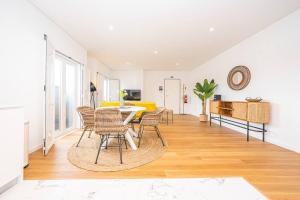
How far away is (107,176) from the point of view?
210cm

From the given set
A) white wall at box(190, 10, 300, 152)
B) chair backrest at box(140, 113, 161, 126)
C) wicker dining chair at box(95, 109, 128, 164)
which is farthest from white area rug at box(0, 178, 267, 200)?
white wall at box(190, 10, 300, 152)

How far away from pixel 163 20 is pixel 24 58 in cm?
276

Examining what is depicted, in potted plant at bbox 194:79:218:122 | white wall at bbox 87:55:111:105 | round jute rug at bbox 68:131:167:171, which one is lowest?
round jute rug at bbox 68:131:167:171

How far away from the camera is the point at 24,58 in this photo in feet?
9.04

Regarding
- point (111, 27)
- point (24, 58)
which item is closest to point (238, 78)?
point (111, 27)

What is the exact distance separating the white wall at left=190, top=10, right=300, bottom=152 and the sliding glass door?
5.16 m

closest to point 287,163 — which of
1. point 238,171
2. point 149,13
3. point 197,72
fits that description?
point 238,171

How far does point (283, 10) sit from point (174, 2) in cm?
220

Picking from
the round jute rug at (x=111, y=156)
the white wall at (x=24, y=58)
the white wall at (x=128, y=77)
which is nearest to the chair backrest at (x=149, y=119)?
the round jute rug at (x=111, y=156)

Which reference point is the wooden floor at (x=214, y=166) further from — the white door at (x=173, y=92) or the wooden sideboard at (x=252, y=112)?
the white door at (x=173, y=92)

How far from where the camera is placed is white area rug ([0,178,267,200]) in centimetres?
168

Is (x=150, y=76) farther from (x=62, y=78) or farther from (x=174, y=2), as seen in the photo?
(x=174, y=2)

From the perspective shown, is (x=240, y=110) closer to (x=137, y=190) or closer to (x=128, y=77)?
(x=137, y=190)

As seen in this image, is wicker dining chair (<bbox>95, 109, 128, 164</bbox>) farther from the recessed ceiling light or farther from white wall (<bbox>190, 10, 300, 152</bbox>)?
white wall (<bbox>190, 10, 300, 152</bbox>)
